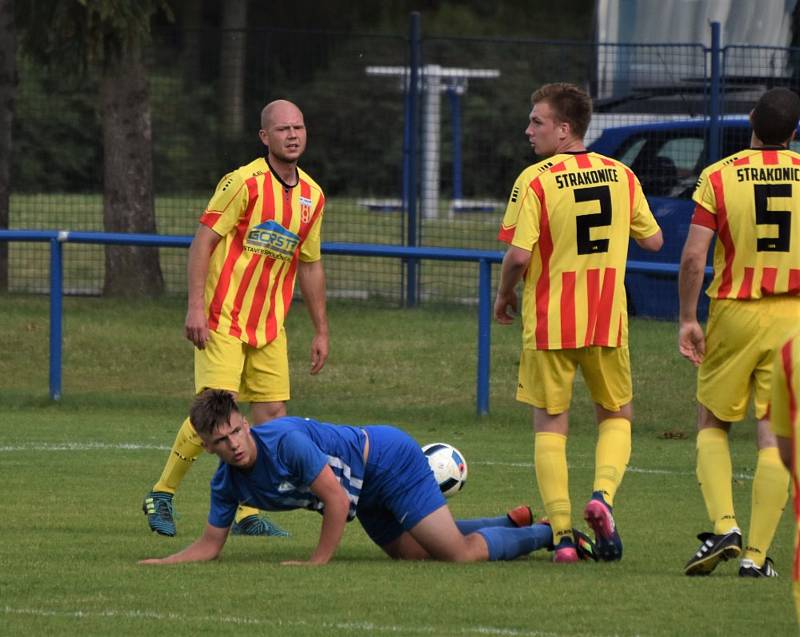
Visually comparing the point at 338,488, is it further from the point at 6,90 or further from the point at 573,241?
the point at 6,90

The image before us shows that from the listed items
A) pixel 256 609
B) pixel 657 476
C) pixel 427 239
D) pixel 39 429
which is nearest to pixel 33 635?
pixel 256 609

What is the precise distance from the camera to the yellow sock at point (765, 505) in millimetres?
7266

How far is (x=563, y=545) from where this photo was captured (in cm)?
786

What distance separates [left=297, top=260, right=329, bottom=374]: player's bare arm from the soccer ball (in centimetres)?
113

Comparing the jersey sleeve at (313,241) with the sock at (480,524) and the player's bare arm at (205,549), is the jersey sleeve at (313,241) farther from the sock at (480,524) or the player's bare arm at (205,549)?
the player's bare arm at (205,549)

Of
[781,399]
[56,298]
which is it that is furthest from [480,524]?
[56,298]

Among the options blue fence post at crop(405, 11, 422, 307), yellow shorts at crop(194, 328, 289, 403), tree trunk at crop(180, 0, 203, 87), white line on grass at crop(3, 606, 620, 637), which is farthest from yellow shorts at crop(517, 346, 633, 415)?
tree trunk at crop(180, 0, 203, 87)

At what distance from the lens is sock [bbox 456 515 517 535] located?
8070 mm

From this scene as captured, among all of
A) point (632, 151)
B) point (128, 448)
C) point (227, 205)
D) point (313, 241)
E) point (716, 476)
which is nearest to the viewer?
point (716, 476)

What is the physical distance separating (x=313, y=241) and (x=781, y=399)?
4.90m

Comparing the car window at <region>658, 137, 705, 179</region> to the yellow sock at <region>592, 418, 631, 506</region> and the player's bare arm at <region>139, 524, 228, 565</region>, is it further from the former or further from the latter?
the player's bare arm at <region>139, 524, 228, 565</region>

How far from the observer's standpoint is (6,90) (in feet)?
62.4

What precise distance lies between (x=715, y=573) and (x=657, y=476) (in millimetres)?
3601

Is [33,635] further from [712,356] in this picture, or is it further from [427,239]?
[427,239]
